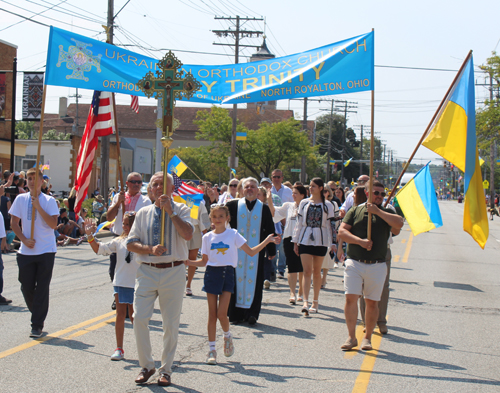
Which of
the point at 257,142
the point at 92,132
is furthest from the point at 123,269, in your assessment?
the point at 257,142

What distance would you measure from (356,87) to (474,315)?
4098 millimetres

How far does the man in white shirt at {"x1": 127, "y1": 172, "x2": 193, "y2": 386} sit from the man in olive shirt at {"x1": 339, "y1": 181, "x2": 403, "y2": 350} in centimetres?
208

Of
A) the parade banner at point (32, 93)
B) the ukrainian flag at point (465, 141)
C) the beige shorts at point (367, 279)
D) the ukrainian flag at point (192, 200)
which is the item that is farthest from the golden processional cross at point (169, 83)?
the parade banner at point (32, 93)

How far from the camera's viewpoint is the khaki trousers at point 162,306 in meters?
5.20

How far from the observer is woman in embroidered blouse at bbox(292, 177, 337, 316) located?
8.72 meters

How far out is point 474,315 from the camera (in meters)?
8.96

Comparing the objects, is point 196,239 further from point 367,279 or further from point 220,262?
point 367,279

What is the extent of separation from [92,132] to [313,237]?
3444 mm

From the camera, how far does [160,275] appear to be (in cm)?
527

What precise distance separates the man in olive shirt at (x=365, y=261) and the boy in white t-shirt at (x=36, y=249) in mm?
3414

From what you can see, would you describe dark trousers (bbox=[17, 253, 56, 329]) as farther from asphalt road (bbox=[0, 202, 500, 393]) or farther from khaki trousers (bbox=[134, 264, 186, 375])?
khaki trousers (bbox=[134, 264, 186, 375])

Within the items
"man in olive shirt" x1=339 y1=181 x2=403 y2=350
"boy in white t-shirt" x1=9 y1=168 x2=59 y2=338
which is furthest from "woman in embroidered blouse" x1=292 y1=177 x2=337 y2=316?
"boy in white t-shirt" x1=9 y1=168 x2=59 y2=338

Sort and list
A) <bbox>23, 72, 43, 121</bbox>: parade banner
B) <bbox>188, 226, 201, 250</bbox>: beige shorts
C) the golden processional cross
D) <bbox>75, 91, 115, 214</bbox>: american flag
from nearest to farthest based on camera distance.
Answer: the golden processional cross → <bbox>75, 91, 115, 214</bbox>: american flag → <bbox>188, 226, 201, 250</bbox>: beige shorts → <bbox>23, 72, 43, 121</bbox>: parade banner

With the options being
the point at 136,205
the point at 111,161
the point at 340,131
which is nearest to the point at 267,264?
the point at 136,205
